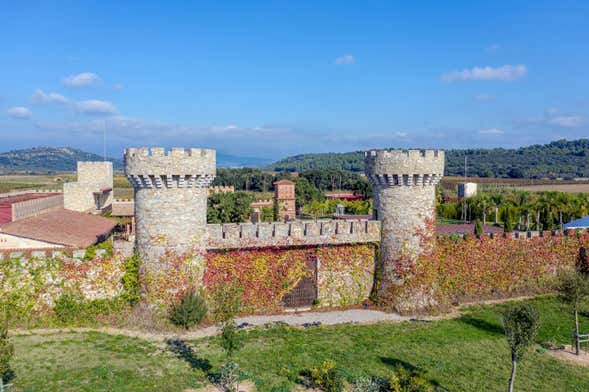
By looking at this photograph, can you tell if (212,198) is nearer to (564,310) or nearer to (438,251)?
(438,251)

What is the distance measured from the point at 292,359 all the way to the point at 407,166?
30.6 ft

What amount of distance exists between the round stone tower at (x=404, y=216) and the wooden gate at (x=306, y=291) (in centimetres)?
312

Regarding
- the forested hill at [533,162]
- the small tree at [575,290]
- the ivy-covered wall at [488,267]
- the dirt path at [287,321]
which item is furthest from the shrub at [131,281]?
the forested hill at [533,162]

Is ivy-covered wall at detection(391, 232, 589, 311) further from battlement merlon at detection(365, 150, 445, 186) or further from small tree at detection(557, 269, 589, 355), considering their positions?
small tree at detection(557, 269, 589, 355)

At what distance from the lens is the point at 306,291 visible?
1923cm

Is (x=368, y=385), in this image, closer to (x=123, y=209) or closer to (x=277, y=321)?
(x=277, y=321)

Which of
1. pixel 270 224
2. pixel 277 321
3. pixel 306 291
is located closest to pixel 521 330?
pixel 277 321

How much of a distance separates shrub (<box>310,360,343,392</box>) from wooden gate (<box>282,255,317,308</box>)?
6486 millimetres

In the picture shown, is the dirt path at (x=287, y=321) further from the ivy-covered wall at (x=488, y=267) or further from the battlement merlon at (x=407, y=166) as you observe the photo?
the battlement merlon at (x=407, y=166)

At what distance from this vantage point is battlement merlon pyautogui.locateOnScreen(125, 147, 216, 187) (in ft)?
52.9

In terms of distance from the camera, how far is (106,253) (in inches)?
667

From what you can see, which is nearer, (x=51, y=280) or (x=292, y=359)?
(x=292, y=359)

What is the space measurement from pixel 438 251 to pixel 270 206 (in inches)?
1226

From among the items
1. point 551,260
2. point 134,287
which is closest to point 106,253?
point 134,287
